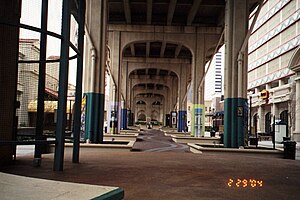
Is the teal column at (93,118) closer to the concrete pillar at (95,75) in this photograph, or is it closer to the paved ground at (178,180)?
the concrete pillar at (95,75)

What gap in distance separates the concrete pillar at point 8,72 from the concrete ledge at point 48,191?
4656 mm

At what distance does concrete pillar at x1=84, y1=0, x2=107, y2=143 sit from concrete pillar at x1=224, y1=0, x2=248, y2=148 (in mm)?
7688

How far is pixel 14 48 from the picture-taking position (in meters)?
10.1

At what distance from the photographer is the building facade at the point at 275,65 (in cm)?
4550

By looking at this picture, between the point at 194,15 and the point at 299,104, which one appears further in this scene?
the point at 299,104

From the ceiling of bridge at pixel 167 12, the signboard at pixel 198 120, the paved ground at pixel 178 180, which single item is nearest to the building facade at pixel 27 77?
the paved ground at pixel 178 180

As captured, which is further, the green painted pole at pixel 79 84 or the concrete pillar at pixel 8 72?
the green painted pole at pixel 79 84

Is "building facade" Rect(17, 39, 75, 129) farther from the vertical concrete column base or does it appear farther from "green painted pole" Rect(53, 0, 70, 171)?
the vertical concrete column base

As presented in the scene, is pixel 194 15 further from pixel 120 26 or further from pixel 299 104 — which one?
pixel 299 104

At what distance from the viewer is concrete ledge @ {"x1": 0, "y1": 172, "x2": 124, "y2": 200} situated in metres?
4.25

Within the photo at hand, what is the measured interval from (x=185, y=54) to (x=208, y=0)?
21.3 m

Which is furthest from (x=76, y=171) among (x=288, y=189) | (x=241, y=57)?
(x=241, y=57)

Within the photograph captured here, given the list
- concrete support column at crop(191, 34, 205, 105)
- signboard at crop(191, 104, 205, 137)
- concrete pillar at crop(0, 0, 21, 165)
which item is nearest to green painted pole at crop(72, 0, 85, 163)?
concrete pillar at crop(0, 0, 21, 165)
